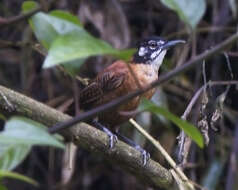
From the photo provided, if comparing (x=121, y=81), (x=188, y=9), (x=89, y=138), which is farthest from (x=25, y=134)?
(x=121, y=81)

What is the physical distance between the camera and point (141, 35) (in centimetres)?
466

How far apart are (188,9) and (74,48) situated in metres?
0.28

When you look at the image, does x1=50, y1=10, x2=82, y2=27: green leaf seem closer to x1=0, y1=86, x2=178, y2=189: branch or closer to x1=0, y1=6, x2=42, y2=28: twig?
x1=0, y1=6, x2=42, y2=28: twig

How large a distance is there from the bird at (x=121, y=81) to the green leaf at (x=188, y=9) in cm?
180

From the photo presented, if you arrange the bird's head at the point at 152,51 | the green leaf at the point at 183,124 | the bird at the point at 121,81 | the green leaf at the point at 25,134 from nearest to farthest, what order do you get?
the green leaf at the point at 25,134 → the green leaf at the point at 183,124 → the bird at the point at 121,81 → the bird's head at the point at 152,51

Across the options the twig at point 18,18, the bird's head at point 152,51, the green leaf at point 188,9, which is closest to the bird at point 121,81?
the bird's head at point 152,51

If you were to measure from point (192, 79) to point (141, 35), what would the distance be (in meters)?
0.58

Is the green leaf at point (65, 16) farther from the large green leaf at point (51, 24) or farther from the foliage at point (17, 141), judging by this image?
the foliage at point (17, 141)

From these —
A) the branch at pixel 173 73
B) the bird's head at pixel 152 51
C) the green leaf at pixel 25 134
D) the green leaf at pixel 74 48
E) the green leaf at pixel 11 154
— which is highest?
the bird's head at pixel 152 51

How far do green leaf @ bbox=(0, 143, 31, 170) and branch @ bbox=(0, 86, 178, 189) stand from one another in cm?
105

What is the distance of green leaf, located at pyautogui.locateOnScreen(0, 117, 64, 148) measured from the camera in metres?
0.90

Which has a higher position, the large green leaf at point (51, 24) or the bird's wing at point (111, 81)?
the bird's wing at point (111, 81)

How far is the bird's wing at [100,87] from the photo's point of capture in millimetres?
3062

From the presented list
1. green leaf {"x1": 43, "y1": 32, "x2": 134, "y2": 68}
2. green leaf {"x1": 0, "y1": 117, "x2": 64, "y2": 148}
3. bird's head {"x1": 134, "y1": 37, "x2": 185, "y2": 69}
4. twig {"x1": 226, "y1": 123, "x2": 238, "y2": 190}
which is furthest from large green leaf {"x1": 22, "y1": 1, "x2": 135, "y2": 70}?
twig {"x1": 226, "y1": 123, "x2": 238, "y2": 190}
